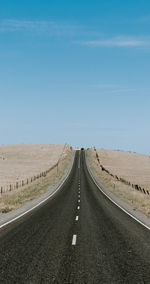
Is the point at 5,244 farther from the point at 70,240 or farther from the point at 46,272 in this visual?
the point at 46,272

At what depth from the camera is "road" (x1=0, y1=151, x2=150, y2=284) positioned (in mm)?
7832

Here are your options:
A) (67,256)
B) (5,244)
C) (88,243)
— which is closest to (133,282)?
(67,256)

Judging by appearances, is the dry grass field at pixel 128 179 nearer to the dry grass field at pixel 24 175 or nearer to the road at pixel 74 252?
the road at pixel 74 252

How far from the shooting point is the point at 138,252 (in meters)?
10.6

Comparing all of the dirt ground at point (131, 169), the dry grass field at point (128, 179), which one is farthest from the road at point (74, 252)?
the dirt ground at point (131, 169)

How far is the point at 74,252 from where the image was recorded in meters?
10.4

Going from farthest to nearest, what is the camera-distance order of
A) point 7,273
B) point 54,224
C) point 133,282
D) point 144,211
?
point 144,211
point 54,224
point 7,273
point 133,282

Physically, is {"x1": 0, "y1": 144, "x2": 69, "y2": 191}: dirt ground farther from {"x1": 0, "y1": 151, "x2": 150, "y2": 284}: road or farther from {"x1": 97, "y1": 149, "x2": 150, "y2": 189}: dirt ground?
{"x1": 0, "y1": 151, "x2": 150, "y2": 284}: road

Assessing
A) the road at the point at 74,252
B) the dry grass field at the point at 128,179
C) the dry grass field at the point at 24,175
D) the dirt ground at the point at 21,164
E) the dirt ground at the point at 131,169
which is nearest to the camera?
the road at the point at 74,252

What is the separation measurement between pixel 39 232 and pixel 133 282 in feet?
23.6

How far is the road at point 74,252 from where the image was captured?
7.83 metres

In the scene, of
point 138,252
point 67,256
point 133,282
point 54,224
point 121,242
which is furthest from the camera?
point 54,224

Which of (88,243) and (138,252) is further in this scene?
(88,243)

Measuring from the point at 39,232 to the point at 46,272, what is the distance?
19.6ft
